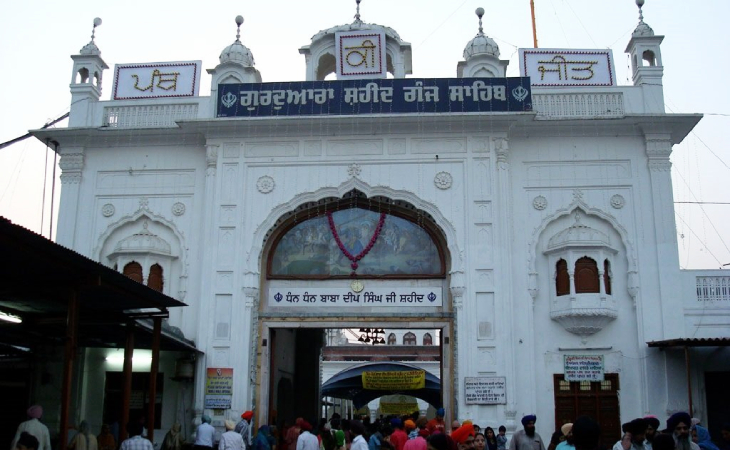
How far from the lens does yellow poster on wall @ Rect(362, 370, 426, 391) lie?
23734 millimetres

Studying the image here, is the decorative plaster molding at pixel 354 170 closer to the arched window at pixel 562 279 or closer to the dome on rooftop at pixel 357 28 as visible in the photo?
the dome on rooftop at pixel 357 28

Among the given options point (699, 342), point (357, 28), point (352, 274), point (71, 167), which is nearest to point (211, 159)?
point (71, 167)

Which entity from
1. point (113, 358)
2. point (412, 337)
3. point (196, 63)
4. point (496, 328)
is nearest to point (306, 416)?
point (113, 358)

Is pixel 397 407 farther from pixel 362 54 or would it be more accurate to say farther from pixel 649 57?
pixel 649 57

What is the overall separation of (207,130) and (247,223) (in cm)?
227

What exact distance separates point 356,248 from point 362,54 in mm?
4700

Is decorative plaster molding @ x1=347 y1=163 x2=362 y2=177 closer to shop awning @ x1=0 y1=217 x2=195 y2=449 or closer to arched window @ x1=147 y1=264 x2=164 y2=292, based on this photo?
arched window @ x1=147 y1=264 x2=164 y2=292

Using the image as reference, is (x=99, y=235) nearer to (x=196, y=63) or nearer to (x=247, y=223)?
(x=247, y=223)

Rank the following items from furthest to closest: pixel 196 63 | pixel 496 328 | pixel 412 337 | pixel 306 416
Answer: pixel 412 337, pixel 306 416, pixel 196 63, pixel 496 328

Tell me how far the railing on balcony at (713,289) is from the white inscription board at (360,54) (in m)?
8.33

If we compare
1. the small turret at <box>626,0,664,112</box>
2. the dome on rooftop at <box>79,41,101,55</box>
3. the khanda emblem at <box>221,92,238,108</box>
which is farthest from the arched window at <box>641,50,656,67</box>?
the dome on rooftop at <box>79,41,101,55</box>

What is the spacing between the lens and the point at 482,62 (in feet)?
57.7

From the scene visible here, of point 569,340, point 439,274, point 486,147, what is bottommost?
point 569,340

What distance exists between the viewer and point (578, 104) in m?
17.1
